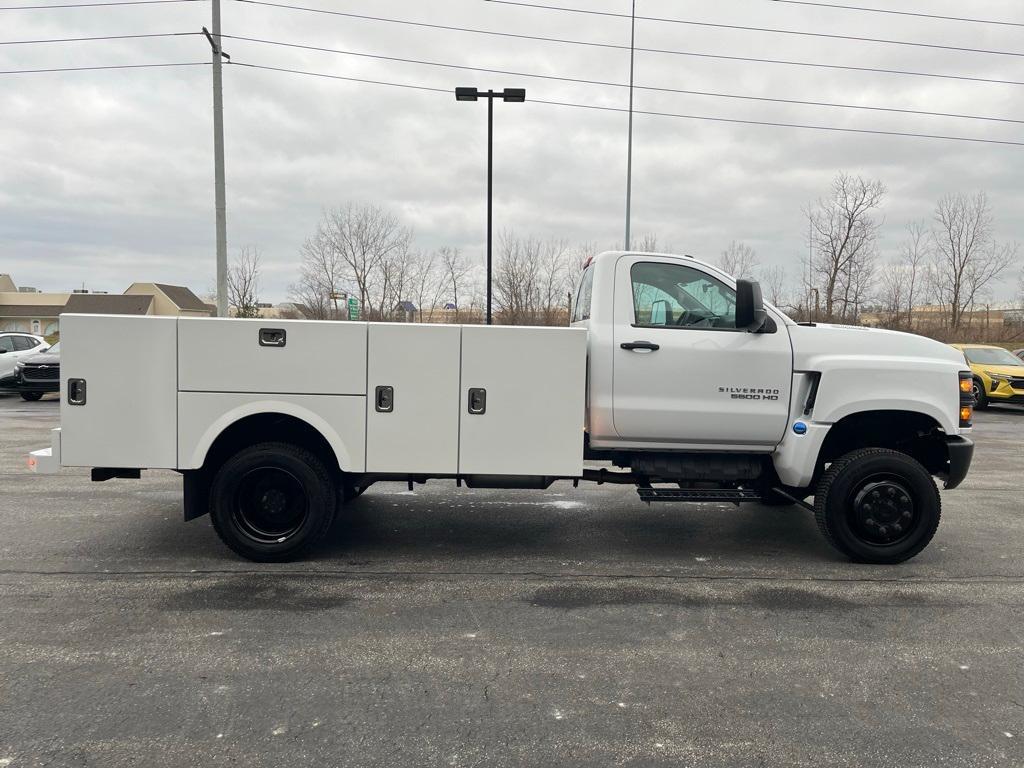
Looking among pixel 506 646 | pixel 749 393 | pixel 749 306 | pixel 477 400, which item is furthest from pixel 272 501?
pixel 749 306

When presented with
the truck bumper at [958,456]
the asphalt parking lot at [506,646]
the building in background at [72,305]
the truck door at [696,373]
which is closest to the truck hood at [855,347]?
the truck door at [696,373]

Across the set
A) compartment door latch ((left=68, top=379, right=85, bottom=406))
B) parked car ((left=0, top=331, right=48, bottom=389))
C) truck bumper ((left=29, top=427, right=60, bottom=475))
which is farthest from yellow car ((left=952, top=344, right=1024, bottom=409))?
parked car ((left=0, top=331, right=48, bottom=389))

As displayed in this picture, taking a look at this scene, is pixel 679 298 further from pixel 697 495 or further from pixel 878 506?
pixel 878 506

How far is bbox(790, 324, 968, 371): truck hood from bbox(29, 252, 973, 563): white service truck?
1 centimetres

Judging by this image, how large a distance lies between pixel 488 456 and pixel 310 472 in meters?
1.30

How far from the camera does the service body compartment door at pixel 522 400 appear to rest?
504 centimetres

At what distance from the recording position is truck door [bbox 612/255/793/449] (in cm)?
525

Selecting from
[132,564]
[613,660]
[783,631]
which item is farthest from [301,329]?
[783,631]

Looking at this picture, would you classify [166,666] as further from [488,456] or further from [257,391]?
[488,456]

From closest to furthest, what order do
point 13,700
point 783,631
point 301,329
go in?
point 13,700
point 783,631
point 301,329

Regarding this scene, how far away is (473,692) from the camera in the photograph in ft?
11.1

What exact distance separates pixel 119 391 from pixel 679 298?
4.20m

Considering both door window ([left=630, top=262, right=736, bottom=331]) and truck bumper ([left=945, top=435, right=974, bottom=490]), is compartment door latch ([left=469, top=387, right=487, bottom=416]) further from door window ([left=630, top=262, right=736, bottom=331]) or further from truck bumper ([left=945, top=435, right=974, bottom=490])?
truck bumper ([left=945, top=435, right=974, bottom=490])

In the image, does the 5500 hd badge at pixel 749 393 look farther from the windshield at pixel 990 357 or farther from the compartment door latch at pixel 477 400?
the windshield at pixel 990 357
